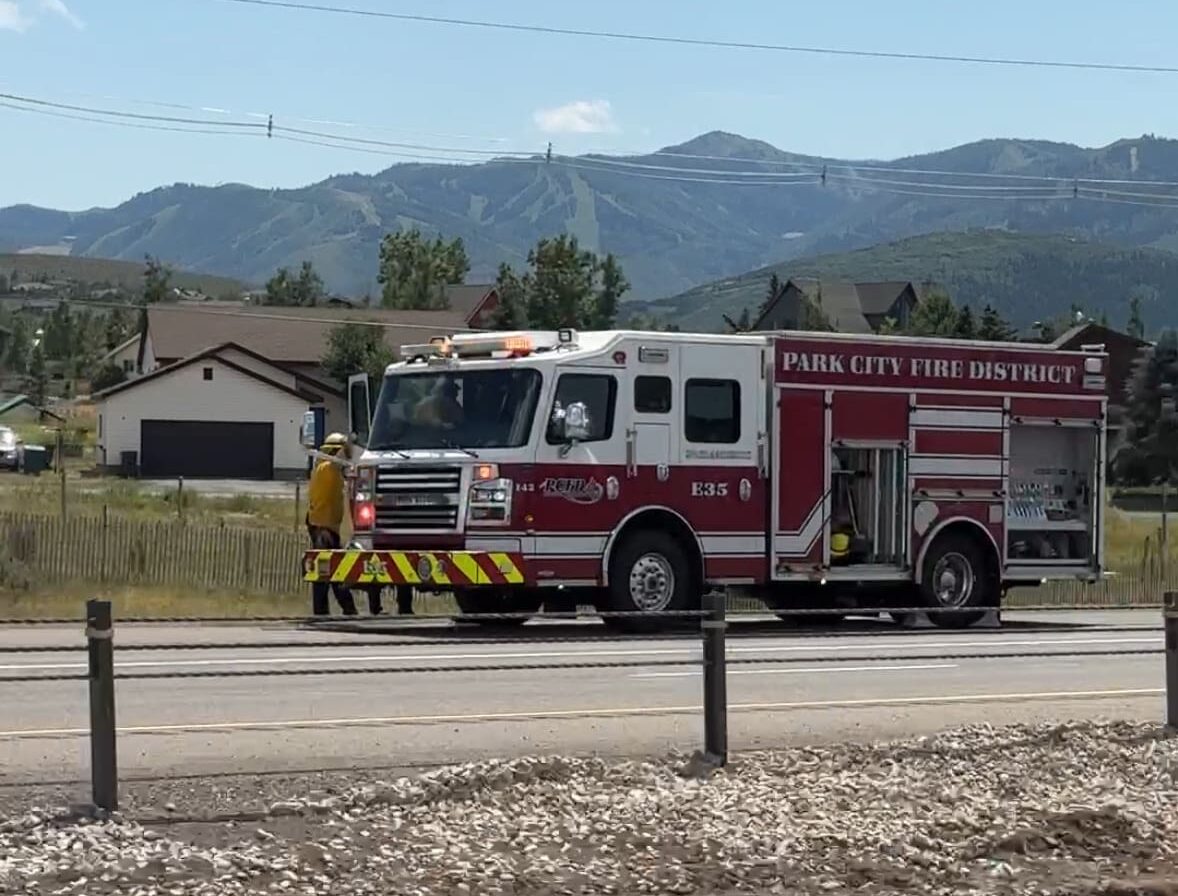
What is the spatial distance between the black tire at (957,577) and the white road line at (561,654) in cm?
88

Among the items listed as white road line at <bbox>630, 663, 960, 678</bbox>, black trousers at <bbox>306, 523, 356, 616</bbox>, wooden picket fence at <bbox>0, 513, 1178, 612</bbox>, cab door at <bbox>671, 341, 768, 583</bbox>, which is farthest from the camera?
wooden picket fence at <bbox>0, 513, 1178, 612</bbox>

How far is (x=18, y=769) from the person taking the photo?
10234 mm

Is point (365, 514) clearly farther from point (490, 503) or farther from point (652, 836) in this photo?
point (652, 836)

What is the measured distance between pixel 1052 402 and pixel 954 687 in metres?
6.80

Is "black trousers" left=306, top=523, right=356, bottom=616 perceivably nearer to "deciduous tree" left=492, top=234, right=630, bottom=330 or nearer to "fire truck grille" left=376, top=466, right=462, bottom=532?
"fire truck grille" left=376, top=466, right=462, bottom=532

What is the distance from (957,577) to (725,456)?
10.9 ft

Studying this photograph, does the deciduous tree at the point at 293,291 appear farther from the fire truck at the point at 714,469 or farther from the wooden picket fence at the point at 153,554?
the fire truck at the point at 714,469

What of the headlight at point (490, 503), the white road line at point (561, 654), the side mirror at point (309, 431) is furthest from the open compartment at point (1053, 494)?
the side mirror at point (309, 431)

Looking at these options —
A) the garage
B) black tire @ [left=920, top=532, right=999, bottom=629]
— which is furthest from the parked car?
black tire @ [left=920, top=532, right=999, bottom=629]

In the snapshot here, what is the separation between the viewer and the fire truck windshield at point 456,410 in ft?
60.6

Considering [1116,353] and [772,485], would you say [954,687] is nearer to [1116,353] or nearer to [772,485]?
[772,485]

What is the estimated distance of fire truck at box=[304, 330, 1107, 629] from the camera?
725 inches

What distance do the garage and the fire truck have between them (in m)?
52.6

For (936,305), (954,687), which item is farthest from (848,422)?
(936,305)
